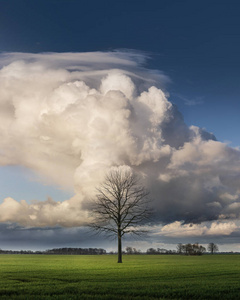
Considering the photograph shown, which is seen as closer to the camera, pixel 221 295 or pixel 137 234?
pixel 221 295

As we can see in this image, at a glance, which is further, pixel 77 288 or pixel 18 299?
pixel 77 288

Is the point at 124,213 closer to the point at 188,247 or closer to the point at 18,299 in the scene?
the point at 18,299

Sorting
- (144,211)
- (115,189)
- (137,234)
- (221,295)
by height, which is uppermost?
(115,189)

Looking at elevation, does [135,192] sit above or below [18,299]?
above

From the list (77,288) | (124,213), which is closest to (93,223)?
(124,213)

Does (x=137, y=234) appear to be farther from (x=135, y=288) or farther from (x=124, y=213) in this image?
(x=135, y=288)

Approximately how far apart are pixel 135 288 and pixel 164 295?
3.13 meters

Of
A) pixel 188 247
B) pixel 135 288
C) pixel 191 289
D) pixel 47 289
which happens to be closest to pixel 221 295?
pixel 191 289

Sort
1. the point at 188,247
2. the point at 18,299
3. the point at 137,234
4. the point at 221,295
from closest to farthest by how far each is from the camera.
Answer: the point at 18,299, the point at 221,295, the point at 137,234, the point at 188,247

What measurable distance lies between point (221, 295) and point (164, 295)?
305 centimetres

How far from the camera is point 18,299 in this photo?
18.0 meters

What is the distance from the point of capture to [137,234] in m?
62.8

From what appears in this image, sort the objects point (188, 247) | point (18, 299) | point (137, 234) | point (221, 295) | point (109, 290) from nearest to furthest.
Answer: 1. point (18, 299)
2. point (221, 295)
3. point (109, 290)
4. point (137, 234)
5. point (188, 247)

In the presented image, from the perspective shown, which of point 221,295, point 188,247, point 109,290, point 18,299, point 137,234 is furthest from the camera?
point 188,247
